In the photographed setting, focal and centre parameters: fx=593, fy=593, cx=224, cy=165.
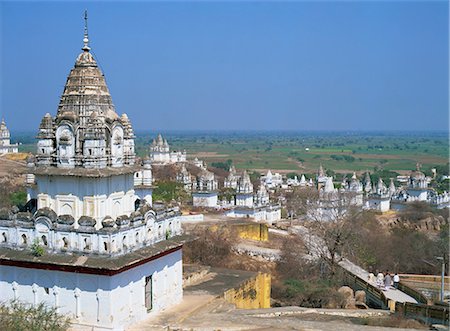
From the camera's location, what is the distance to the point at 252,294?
24.1 m

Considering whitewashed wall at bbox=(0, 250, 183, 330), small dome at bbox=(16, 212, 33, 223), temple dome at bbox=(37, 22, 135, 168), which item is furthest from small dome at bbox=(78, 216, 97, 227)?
small dome at bbox=(16, 212, 33, 223)

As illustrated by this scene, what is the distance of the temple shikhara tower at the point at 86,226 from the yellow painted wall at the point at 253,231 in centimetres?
2255

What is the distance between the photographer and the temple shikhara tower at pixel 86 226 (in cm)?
1666

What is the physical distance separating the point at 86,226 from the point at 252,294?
9611 mm

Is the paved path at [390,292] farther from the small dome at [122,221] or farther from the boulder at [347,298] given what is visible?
the small dome at [122,221]

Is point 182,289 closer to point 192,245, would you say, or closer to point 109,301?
point 109,301

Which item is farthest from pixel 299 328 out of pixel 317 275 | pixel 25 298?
pixel 317 275

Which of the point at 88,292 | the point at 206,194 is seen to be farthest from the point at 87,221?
the point at 206,194

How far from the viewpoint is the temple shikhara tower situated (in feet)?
54.6

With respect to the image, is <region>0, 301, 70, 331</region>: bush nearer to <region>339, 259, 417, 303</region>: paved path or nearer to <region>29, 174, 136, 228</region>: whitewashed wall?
<region>29, 174, 136, 228</region>: whitewashed wall

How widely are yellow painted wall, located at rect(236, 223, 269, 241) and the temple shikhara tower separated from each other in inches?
888

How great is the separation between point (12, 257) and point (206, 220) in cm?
2757

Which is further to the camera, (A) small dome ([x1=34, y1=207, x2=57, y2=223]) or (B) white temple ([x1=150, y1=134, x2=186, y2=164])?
(B) white temple ([x1=150, y1=134, x2=186, y2=164])

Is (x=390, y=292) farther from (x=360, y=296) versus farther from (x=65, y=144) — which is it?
(x=65, y=144)
